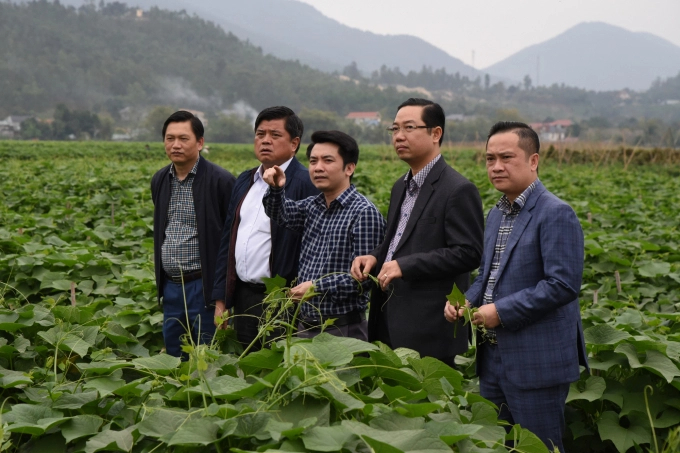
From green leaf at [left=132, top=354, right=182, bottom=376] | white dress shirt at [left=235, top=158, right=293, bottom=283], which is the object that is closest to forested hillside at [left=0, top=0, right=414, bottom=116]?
white dress shirt at [left=235, top=158, right=293, bottom=283]

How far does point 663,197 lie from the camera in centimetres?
1139

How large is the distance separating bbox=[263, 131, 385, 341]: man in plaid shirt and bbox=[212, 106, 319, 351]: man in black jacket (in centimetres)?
23

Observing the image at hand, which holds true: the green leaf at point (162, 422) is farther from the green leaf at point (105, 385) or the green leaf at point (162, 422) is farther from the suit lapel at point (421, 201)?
the suit lapel at point (421, 201)

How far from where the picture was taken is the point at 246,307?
365 cm

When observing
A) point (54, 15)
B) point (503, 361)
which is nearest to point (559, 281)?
point (503, 361)

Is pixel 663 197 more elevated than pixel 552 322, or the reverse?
pixel 552 322

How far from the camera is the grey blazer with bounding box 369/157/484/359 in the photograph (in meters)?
3.12

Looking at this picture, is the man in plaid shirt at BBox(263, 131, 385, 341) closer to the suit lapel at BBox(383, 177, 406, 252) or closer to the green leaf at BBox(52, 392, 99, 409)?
the suit lapel at BBox(383, 177, 406, 252)

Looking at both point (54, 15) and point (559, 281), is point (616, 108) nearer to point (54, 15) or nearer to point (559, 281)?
point (54, 15)

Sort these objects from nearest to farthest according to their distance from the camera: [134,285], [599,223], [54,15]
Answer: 1. [134,285]
2. [599,223]
3. [54,15]

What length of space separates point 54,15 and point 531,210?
12227 centimetres

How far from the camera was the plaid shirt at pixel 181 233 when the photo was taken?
156 inches

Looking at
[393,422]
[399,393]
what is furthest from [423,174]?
[393,422]

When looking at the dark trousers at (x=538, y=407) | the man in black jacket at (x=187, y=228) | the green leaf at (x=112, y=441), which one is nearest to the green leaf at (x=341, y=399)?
the green leaf at (x=112, y=441)
